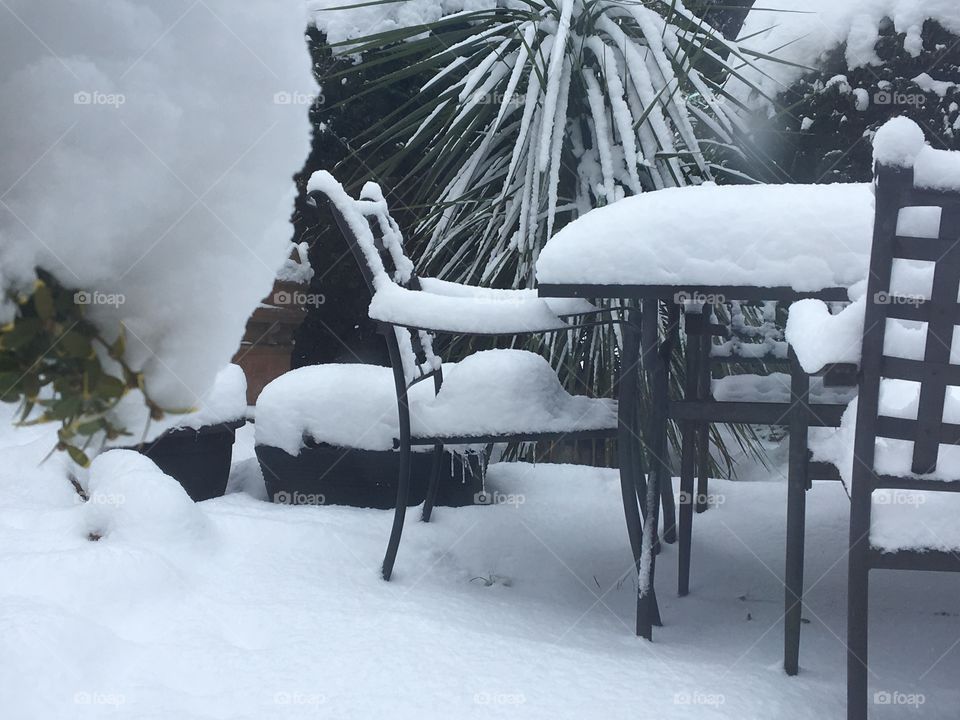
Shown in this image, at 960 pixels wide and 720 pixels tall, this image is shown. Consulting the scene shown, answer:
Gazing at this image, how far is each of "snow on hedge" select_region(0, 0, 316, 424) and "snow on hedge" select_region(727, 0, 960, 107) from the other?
3.31 meters

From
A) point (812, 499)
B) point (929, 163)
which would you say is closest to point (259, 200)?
point (929, 163)

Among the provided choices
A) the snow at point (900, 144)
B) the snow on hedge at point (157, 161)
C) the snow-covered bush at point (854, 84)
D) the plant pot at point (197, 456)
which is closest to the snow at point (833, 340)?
the snow at point (900, 144)

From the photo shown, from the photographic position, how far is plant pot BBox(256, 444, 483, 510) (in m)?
2.42

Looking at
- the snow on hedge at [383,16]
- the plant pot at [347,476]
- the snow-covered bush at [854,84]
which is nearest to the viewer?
the plant pot at [347,476]

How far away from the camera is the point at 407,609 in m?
1.71

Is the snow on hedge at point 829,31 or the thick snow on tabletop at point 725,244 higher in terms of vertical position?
the snow on hedge at point 829,31

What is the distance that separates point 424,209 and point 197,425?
4.41 ft

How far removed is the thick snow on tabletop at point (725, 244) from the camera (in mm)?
1549

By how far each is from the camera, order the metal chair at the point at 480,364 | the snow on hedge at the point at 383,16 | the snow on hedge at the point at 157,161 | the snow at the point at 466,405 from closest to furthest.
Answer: the snow on hedge at the point at 157,161 → the metal chair at the point at 480,364 → the snow at the point at 466,405 → the snow on hedge at the point at 383,16

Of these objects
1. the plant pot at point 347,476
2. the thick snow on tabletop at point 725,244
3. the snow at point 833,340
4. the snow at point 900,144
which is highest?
the snow at point 900,144

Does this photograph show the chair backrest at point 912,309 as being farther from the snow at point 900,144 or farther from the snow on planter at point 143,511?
the snow on planter at point 143,511

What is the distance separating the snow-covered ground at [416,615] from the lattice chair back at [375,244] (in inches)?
17.4

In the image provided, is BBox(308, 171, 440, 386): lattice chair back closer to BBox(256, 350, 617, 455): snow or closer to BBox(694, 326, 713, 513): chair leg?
BBox(256, 350, 617, 455): snow

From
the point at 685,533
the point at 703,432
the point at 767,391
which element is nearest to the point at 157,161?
the point at 685,533
